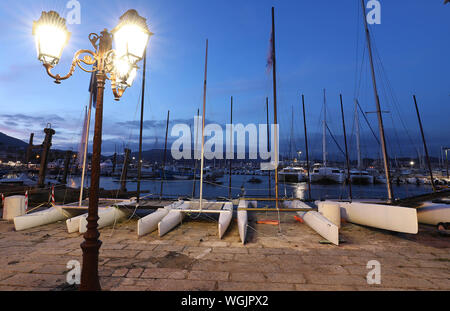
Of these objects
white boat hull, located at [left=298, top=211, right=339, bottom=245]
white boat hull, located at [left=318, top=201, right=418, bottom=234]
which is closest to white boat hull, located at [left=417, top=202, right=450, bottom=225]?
white boat hull, located at [left=318, top=201, right=418, bottom=234]

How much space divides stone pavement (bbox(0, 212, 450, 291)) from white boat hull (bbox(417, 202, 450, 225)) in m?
0.97

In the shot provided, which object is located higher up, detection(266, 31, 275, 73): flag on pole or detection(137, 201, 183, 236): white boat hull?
detection(266, 31, 275, 73): flag on pole

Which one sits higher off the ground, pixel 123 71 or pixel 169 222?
pixel 123 71

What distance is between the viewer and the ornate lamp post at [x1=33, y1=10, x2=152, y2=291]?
3.08 meters

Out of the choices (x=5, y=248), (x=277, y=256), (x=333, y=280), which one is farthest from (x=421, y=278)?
(x=5, y=248)

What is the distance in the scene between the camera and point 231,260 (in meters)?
4.93

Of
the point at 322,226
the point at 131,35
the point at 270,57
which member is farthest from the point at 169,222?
the point at 270,57

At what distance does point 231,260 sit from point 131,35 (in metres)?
5.08

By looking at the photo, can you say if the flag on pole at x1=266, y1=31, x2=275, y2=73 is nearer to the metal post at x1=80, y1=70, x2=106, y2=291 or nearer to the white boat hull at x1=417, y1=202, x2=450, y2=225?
the white boat hull at x1=417, y1=202, x2=450, y2=225

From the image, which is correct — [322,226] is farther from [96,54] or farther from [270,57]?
[270,57]

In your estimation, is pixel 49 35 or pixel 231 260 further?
pixel 231 260

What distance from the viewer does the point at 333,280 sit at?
154 inches

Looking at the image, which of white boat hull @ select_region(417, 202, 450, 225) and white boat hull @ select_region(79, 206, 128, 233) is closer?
white boat hull @ select_region(79, 206, 128, 233)
